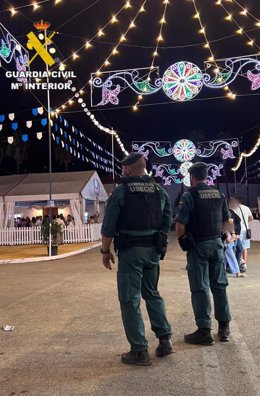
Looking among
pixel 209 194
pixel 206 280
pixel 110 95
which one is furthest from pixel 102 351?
pixel 110 95

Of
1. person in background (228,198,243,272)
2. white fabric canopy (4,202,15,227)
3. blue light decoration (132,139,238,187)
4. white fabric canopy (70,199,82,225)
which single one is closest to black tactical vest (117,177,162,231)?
person in background (228,198,243,272)

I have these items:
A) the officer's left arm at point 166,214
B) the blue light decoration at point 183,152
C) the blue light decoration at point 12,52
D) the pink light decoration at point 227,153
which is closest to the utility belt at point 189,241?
the officer's left arm at point 166,214

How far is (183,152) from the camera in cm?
2411

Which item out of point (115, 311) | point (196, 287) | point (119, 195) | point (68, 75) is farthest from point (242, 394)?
point (68, 75)

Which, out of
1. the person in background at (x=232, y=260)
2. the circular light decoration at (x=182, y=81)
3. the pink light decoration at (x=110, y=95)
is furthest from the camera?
the pink light decoration at (x=110, y=95)

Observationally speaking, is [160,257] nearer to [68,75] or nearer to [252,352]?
[252,352]

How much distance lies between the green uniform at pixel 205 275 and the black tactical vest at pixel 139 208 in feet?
2.05

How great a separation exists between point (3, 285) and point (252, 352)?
6088 millimetres

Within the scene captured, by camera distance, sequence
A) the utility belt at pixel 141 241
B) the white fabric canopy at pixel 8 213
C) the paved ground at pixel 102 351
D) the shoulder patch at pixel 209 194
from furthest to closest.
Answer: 1. the white fabric canopy at pixel 8 213
2. the shoulder patch at pixel 209 194
3. the utility belt at pixel 141 241
4. the paved ground at pixel 102 351

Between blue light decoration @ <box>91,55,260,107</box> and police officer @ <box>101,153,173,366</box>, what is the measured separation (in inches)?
392

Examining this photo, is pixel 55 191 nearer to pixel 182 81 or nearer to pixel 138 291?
pixel 182 81

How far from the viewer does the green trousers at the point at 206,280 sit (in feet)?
14.7

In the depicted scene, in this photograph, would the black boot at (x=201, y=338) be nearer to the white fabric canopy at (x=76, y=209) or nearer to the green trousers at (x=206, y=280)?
the green trousers at (x=206, y=280)

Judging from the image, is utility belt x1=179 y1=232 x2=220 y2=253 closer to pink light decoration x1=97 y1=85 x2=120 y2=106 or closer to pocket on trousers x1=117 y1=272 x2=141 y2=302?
pocket on trousers x1=117 y1=272 x2=141 y2=302
